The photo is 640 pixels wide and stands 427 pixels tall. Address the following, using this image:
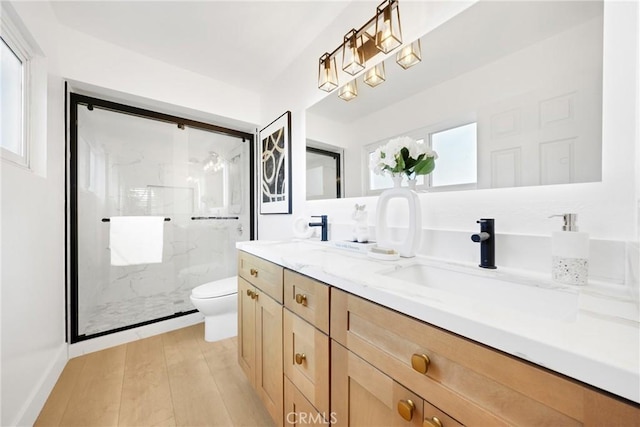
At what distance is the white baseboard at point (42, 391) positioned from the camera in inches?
46.1

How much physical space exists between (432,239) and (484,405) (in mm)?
702

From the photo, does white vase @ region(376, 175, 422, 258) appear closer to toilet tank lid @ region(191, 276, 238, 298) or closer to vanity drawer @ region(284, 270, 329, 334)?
vanity drawer @ region(284, 270, 329, 334)

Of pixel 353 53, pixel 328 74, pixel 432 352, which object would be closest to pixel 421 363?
pixel 432 352

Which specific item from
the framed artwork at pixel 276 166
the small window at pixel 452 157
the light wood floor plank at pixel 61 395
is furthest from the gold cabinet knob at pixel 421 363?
the light wood floor plank at pixel 61 395

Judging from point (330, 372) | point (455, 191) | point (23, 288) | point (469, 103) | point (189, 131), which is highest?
point (189, 131)

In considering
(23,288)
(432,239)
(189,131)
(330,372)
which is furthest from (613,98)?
(189,131)

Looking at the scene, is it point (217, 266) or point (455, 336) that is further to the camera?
point (217, 266)

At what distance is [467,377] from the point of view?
18.5 inches

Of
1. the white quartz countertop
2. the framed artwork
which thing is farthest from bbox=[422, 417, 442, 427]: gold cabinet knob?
the framed artwork

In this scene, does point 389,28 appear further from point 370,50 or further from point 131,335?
point 131,335

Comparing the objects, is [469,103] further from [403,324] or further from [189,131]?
[189,131]

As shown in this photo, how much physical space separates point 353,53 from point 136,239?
235cm

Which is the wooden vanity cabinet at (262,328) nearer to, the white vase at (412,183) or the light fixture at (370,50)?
the white vase at (412,183)

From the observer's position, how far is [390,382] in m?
0.61
